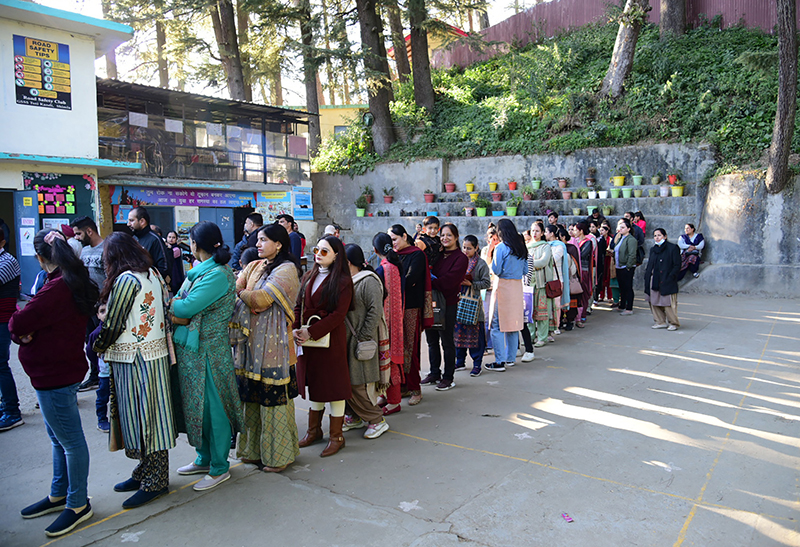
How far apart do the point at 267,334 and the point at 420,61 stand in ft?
59.0

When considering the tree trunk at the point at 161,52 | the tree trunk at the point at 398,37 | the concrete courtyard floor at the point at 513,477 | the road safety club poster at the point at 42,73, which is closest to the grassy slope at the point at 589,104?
the tree trunk at the point at 398,37

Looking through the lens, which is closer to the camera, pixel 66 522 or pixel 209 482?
pixel 66 522

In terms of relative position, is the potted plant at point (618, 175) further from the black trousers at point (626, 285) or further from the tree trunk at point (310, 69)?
the tree trunk at point (310, 69)

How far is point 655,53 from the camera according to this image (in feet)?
52.6

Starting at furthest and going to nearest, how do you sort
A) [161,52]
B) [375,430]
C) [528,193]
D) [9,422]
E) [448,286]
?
[161,52] → [528,193] → [448,286] → [9,422] → [375,430]

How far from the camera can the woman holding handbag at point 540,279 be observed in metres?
7.52

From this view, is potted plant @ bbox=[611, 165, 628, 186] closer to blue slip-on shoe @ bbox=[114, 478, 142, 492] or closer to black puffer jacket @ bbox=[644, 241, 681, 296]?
black puffer jacket @ bbox=[644, 241, 681, 296]

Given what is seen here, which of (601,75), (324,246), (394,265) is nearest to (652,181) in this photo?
(601,75)

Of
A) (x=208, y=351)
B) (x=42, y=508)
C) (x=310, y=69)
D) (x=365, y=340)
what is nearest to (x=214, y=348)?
(x=208, y=351)

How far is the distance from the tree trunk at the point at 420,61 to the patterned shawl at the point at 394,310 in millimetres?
14895

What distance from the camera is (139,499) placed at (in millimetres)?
3439

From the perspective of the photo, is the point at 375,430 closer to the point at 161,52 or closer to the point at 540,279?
the point at 540,279

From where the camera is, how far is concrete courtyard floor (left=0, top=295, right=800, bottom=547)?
10.2 ft

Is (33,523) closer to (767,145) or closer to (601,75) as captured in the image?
(767,145)
